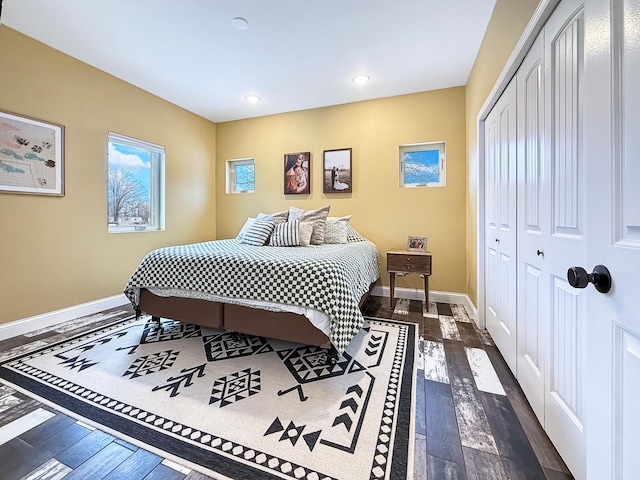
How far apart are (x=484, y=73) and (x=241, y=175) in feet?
11.4

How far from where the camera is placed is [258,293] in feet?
6.19

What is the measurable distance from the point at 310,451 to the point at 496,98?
8.58 ft

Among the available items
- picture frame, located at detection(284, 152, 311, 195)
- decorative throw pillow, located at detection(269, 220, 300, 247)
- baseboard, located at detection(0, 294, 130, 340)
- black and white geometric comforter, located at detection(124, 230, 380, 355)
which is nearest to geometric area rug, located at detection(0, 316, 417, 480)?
black and white geometric comforter, located at detection(124, 230, 380, 355)

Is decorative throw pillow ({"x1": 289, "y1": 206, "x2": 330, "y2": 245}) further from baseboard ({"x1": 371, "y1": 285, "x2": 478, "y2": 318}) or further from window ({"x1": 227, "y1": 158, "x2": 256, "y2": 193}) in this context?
window ({"x1": 227, "y1": 158, "x2": 256, "y2": 193})

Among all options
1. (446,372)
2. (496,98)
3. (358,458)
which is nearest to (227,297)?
(358,458)

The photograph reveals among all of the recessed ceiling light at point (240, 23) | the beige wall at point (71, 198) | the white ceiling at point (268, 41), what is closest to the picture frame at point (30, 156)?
the beige wall at point (71, 198)

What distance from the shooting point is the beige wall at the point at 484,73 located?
1.58 metres

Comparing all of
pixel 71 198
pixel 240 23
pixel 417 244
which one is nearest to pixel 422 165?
pixel 417 244

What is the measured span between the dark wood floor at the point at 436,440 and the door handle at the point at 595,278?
850mm

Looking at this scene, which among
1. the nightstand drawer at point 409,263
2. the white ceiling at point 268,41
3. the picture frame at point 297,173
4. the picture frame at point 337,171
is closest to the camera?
the white ceiling at point 268,41

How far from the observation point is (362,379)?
1.68m

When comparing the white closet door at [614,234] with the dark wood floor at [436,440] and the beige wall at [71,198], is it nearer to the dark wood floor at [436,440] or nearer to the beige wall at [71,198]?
the dark wood floor at [436,440]

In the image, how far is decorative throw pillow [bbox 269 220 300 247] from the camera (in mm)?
2916

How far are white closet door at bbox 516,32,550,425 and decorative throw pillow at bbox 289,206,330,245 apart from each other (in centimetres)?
192
